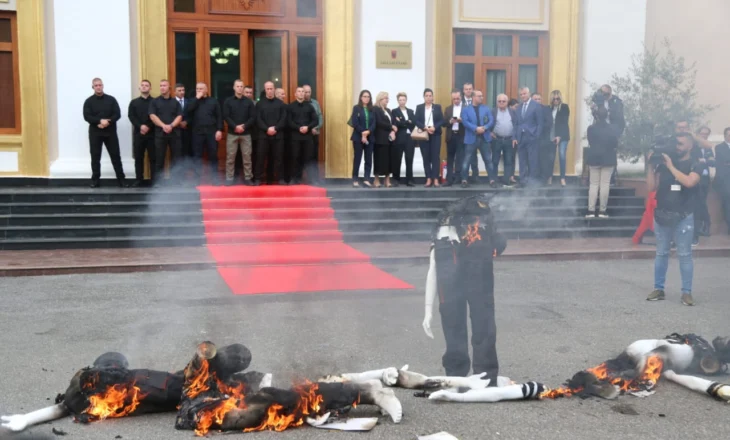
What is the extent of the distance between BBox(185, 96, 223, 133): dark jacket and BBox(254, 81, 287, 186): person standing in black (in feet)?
2.54

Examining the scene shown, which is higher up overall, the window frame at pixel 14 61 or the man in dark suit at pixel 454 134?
the window frame at pixel 14 61

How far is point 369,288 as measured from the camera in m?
8.95

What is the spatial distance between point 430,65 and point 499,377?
11.9 meters

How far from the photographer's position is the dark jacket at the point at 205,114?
13.7 metres

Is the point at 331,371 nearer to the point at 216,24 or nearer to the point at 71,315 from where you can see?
the point at 71,315

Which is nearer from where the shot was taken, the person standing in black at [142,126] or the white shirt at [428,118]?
the person standing in black at [142,126]

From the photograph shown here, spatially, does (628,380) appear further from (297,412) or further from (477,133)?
(477,133)

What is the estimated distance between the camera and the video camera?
8344 mm

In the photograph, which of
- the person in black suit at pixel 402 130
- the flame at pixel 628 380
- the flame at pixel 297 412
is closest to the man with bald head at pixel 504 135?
the person in black suit at pixel 402 130

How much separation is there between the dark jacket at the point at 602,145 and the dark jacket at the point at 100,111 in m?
8.35

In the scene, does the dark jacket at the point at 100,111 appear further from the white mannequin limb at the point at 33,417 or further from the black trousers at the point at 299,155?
the white mannequin limb at the point at 33,417

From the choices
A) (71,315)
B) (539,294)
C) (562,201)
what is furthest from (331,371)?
(562,201)

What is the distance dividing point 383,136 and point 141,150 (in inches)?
173

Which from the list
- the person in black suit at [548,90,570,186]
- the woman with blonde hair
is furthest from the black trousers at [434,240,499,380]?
the person in black suit at [548,90,570,186]
